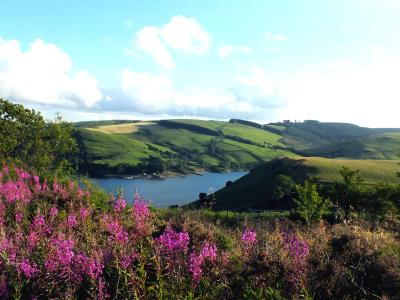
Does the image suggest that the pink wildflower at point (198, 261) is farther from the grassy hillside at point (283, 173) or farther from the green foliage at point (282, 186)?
the green foliage at point (282, 186)

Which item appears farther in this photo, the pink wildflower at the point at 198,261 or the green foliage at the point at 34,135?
the green foliage at the point at 34,135

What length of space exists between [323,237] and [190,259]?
3.44m

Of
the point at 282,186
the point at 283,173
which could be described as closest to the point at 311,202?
the point at 282,186

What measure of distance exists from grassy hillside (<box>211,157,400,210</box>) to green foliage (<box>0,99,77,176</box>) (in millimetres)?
72017

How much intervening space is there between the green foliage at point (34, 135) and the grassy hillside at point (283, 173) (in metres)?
72.0

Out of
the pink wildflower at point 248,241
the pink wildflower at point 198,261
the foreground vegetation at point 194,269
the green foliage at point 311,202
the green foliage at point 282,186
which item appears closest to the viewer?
the foreground vegetation at point 194,269

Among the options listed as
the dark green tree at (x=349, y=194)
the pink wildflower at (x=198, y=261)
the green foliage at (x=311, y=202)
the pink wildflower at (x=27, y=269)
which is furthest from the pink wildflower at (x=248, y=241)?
the dark green tree at (x=349, y=194)

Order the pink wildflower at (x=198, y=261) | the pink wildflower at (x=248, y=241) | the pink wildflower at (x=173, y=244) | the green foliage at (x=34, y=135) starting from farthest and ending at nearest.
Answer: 1. the green foliage at (x=34, y=135)
2. the pink wildflower at (x=248, y=241)
3. the pink wildflower at (x=173, y=244)
4. the pink wildflower at (x=198, y=261)

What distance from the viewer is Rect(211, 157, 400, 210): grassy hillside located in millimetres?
129125

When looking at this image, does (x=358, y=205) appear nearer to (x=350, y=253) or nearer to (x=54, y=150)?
(x=54, y=150)

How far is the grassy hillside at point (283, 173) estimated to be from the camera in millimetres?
129125

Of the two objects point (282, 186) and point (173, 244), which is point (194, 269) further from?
point (282, 186)

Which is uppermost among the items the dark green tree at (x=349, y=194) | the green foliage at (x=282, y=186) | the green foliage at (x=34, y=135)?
the green foliage at (x=34, y=135)

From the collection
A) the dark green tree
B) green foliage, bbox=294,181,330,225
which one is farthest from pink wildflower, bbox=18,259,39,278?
the dark green tree
